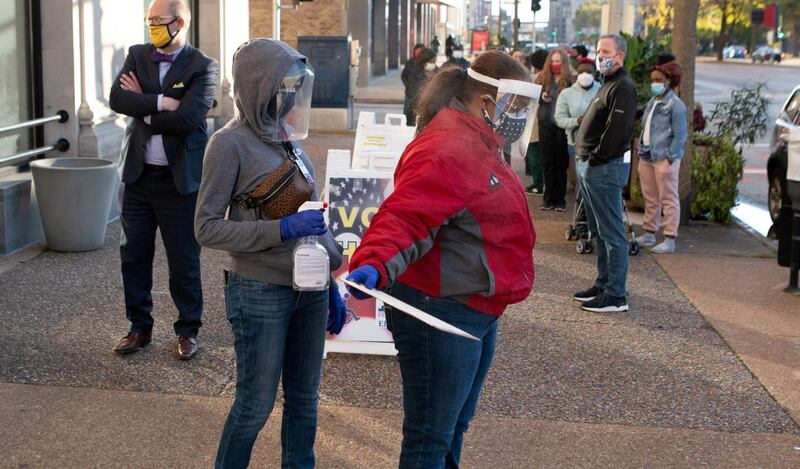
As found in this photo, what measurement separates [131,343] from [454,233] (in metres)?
3.18

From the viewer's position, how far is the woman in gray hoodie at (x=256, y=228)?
3707mm

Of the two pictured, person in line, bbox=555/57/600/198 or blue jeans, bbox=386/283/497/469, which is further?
person in line, bbox=555/57/600/198

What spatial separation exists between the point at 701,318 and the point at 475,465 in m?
3.38

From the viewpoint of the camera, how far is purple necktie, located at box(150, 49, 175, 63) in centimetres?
581

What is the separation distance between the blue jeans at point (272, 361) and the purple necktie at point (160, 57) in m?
2.37

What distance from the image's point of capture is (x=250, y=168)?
147 inches

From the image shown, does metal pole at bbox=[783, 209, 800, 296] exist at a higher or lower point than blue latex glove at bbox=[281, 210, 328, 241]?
lower

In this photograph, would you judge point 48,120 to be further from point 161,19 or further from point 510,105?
point 510,105

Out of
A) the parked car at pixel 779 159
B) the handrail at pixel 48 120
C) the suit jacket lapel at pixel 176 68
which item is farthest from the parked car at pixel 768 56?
the suit jacket lapel at pixel 176 68

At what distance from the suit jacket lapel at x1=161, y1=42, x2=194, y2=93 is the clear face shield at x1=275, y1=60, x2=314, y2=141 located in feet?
7.01

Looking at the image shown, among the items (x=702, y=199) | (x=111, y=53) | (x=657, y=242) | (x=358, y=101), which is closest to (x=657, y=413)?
(x=657, y=242)

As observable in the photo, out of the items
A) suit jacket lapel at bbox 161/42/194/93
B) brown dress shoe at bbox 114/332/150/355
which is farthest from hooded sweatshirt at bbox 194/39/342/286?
brown dress shoe at bbox 114/332/150/355

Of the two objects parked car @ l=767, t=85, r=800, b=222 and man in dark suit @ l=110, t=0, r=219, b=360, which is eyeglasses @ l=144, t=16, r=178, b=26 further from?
parked car @ l=767, t=85, r=800, b=222

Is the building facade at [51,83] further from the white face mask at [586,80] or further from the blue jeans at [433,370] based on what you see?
the blue jeans at [433,370]
